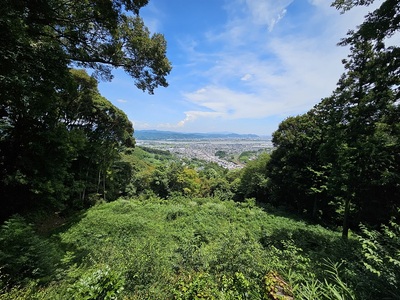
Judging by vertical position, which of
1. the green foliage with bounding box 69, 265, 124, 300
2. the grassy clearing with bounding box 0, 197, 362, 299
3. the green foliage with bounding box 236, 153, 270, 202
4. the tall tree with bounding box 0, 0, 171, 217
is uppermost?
the tall tree with bounding box 0, 0, 171, 217

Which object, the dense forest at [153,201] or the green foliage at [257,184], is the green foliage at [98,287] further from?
the green foliage at [257,184]

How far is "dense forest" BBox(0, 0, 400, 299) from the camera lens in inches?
130

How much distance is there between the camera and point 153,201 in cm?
1514

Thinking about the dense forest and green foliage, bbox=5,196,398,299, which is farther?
the dense forest

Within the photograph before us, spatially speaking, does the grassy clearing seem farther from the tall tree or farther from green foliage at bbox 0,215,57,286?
the tall tree

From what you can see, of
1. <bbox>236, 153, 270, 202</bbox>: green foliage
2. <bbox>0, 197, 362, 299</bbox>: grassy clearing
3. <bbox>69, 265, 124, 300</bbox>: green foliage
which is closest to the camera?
<bbox>69, 265, 124, 300</bbox>: green foliage

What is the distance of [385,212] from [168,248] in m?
10.6

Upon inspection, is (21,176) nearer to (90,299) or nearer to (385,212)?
(90,299)

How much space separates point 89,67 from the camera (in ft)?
22.0

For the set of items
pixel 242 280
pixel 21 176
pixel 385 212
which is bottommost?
pixel 385 212

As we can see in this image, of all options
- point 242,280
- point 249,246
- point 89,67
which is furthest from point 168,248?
point 89,67

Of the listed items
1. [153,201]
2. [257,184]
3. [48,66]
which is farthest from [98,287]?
[257,184]

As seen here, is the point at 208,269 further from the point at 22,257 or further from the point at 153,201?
the point at 153,201

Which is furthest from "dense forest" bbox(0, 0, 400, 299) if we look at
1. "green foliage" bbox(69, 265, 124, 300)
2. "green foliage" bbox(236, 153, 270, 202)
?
"green foliage" bbox(236, 153, 270, 202)
